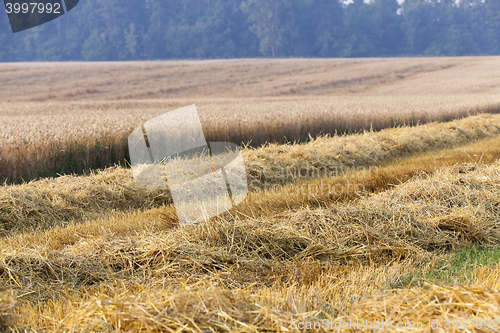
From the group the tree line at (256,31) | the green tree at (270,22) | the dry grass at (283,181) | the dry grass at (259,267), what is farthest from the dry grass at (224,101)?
the tree line at (256,31)

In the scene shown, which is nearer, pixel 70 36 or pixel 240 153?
pixel 240 153

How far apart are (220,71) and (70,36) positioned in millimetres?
41987

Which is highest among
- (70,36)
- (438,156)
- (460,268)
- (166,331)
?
(70,36)

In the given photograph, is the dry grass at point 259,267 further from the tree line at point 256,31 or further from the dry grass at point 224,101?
the tree line at point 256,31

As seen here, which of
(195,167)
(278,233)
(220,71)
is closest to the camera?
(278,233)

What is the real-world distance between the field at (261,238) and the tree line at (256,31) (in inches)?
2548

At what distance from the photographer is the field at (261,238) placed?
86.4 inches

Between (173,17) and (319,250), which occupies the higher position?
(173,17)

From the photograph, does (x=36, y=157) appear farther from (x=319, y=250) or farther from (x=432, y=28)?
(x=432, y=28)

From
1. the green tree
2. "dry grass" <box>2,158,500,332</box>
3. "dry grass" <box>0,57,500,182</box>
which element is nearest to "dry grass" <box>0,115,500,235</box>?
"dry grass" <box>2,158,500,332</box>

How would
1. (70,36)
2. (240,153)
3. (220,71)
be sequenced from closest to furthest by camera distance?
(240,153) < (220,71) < (70,36)

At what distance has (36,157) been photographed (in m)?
7.84

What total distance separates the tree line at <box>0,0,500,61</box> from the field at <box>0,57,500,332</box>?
212 feet

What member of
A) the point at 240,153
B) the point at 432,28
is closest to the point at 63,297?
the point at 240,153
